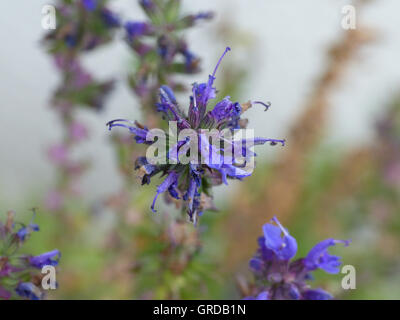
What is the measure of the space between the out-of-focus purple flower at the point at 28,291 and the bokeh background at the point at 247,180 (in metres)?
0.25

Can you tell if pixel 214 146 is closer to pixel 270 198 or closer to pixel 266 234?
pixel 266 234

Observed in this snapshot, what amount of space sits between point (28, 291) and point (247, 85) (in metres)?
1.16

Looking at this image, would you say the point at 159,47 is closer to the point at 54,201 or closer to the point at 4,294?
the point at 4,294

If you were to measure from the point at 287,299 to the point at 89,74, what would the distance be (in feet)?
2.17

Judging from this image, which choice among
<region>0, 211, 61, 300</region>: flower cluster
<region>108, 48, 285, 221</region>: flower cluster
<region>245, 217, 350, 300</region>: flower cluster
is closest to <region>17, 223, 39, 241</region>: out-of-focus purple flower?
<region>0, 211, 61, 300</region>: flower cluster

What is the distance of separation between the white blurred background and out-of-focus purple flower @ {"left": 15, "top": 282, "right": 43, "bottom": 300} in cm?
93

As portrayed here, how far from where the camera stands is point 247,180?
5.53 ft

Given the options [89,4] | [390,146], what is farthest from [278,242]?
[390,146]

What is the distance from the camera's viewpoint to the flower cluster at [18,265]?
67 centimetres

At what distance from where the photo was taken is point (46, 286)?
0.68 m

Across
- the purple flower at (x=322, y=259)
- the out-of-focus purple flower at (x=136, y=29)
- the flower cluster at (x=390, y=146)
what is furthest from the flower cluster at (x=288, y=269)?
the flower cluster at (x=390, y=146)

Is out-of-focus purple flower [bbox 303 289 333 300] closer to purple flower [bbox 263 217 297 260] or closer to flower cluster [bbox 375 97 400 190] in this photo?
purple flower [bbox 263 217 297 260]
